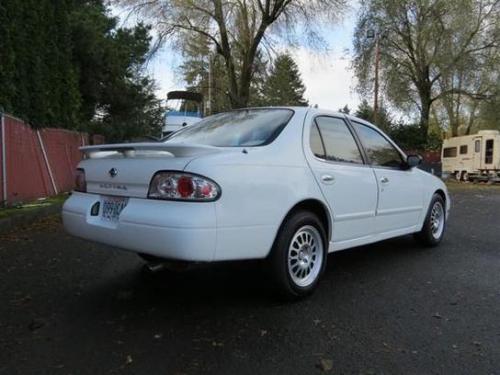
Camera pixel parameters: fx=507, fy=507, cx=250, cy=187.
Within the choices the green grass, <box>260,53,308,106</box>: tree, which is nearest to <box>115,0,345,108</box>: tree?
<box>260,53,308,106</box>: tree

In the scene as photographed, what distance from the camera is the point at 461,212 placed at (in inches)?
434

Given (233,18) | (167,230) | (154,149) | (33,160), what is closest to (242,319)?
(167,230)

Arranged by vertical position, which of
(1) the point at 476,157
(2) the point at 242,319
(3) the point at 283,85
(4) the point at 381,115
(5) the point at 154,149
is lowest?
(2) the point at 242,319

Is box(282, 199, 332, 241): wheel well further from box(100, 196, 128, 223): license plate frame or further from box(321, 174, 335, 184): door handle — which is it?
box(100, 196, 128, 223): license plate frame

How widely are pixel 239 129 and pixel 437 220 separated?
3.54 meters

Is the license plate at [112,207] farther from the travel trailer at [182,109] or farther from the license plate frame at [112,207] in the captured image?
the travel trailer at [182,109]

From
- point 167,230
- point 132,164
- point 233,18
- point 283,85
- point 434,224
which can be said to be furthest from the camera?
point 283,85

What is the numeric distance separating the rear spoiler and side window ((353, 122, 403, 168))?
7.11ft

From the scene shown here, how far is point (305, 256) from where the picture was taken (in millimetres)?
4344

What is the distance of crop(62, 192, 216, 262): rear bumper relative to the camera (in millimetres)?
3406

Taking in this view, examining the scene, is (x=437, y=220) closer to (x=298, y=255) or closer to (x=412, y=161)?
(x=412, y=161)

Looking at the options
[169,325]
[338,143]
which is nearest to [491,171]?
[338,143]

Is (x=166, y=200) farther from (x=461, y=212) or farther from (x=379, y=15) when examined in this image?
(x=379, y=15)

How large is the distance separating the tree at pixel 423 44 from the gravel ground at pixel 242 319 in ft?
92.1
